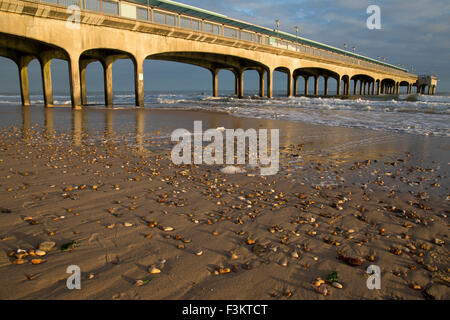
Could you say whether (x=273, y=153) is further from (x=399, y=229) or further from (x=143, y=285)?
(x=143, y=285)

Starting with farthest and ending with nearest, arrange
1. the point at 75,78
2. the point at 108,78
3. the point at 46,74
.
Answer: the point at 108,78 → the point at 46,74 → the point at 75,78

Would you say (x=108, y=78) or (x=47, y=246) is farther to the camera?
(x=108, y=78)

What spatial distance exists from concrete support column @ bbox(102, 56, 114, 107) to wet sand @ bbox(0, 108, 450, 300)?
70.1 feet

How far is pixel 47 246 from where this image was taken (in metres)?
2.54

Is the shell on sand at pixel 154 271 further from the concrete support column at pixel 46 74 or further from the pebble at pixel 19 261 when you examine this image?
the concrete support column at pixel 46 74

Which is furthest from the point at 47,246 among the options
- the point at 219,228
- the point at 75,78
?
the point at 75,78

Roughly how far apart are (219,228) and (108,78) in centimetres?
2679

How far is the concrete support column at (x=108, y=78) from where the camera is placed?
25.8 m

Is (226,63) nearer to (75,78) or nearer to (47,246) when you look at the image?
(75,78)

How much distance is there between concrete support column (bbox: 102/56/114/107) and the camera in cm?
2578

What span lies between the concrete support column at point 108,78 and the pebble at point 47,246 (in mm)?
25169

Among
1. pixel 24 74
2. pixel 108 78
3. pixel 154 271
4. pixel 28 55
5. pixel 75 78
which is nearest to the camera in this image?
pixel 154 271

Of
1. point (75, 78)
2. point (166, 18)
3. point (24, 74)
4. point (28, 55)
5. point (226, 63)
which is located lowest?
point (75, 78)

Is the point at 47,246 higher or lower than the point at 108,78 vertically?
lower
